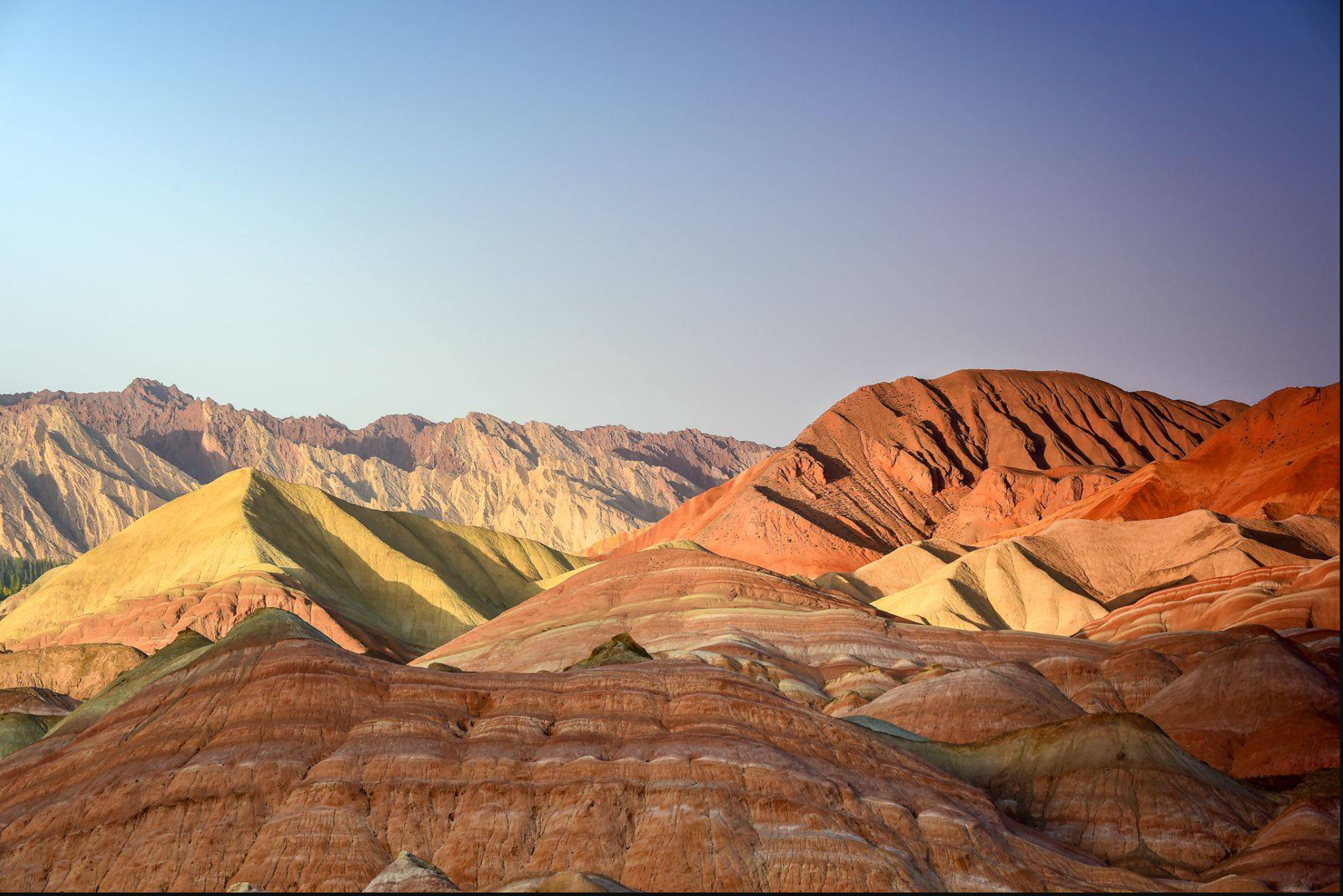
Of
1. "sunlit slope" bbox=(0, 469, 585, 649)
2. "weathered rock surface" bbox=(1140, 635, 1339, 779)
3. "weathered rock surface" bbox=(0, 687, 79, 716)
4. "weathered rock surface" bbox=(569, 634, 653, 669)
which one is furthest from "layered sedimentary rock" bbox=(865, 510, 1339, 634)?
"weathered rock surface" bbox=(0, 687, 79, 716)

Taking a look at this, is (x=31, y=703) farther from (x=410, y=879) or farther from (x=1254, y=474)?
(x=1254, y=474)

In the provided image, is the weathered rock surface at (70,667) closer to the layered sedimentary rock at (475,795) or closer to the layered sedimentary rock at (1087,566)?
the layered sedimentary rock at (475,795)

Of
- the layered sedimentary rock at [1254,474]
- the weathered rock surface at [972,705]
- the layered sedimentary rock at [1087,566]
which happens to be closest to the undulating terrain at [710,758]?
the weathered rock surface at [972,705]

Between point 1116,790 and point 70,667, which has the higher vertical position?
point 70,667

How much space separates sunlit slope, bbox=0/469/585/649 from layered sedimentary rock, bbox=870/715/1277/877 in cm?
9444

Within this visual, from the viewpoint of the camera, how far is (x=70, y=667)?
99750 millimetres

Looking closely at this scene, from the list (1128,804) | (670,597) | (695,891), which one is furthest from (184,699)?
(670,597)

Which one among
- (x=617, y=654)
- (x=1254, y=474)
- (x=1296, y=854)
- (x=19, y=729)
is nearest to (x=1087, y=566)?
(x=1254, y=474)

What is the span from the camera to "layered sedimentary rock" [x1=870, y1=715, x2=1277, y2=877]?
4119 cm

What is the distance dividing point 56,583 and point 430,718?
466ft

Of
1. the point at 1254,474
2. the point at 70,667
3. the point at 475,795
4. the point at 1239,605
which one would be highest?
the point at 1254,474

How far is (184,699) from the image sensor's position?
119ft

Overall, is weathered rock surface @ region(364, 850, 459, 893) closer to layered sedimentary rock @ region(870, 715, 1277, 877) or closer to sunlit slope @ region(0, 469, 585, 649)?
layered sedimentary rock @ region(870, 715, 1277, 877)

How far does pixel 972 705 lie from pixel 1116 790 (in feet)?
45.7
